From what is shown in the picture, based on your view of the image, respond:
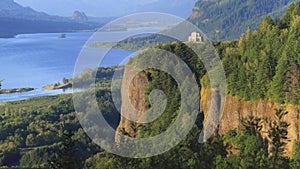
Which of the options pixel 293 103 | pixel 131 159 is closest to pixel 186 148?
pixel 131 159

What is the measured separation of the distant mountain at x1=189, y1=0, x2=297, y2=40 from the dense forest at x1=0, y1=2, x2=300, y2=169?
42.8 metres

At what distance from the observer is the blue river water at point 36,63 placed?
38206mm

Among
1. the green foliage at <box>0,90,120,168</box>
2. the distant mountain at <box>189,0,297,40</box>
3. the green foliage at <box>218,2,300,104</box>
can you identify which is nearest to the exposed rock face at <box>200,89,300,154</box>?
the green foliage at <box>218,2,300,104</box>

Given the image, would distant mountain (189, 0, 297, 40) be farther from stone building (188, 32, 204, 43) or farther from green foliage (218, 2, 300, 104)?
green foliage (218, 2, 300, 104)

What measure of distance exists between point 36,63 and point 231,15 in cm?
3156

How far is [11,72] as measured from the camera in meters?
45.7

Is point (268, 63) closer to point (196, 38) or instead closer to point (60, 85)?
point (196, 38)

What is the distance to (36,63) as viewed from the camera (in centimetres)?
5109

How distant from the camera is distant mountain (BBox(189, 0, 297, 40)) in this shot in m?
64.9

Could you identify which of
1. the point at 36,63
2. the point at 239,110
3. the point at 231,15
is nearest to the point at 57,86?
the point at 36,63

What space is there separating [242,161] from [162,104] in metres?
6.37

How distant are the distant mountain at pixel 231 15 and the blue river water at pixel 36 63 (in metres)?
19.2

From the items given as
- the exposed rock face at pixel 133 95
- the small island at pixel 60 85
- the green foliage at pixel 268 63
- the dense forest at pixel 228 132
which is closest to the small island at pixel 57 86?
the small island at pixel 60 85

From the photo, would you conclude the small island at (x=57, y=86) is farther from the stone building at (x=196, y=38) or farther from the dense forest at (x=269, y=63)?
the dense forest at (x=269, y=63)
